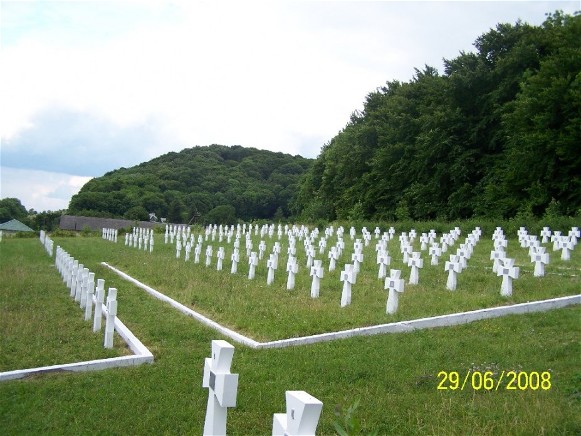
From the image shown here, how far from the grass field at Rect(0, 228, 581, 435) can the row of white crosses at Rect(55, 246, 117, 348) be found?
28cm

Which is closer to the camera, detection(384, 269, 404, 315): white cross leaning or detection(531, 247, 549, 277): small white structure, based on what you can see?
detection(384, 269, 404, 315): white cross leaning

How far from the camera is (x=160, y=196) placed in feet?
227

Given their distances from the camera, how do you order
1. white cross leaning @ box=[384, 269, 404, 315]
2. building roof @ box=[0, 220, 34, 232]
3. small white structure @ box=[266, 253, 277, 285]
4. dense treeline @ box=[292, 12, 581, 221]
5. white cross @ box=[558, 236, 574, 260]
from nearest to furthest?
white cross leaning @ box=[384, 269, 404, 315] < small white structure @ box=[266, 253, 277, 285] < white cross @ box=[558, 236, 574, 260] < dense treeline @ box=[292, 12, 581, 221] < building roof @ box=[0, 220, 34, 232]

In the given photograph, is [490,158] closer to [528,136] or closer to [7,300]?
[528,136]

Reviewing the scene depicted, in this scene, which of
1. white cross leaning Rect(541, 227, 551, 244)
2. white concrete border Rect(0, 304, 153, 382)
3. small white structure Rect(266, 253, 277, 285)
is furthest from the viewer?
white cross leaning Rect(541, 227, 551, 244)

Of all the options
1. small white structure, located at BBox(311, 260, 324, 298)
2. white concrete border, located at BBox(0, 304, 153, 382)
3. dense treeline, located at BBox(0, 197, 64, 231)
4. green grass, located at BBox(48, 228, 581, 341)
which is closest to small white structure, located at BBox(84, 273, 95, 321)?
green grass, located at BBox(48, 228, 581, 341)

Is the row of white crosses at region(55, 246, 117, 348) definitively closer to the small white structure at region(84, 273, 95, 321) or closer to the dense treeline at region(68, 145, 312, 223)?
the small white structure at region(84, 273, 95, 321)

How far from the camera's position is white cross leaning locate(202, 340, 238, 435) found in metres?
3.74

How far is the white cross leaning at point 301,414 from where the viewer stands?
8.81 ft

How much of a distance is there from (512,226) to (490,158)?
13.2 m

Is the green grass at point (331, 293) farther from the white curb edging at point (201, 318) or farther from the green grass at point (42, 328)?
the green grass at point (42, 328)

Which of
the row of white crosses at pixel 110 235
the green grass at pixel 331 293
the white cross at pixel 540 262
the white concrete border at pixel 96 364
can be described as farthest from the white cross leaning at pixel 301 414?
the row of white crosses at pixel 110 235
